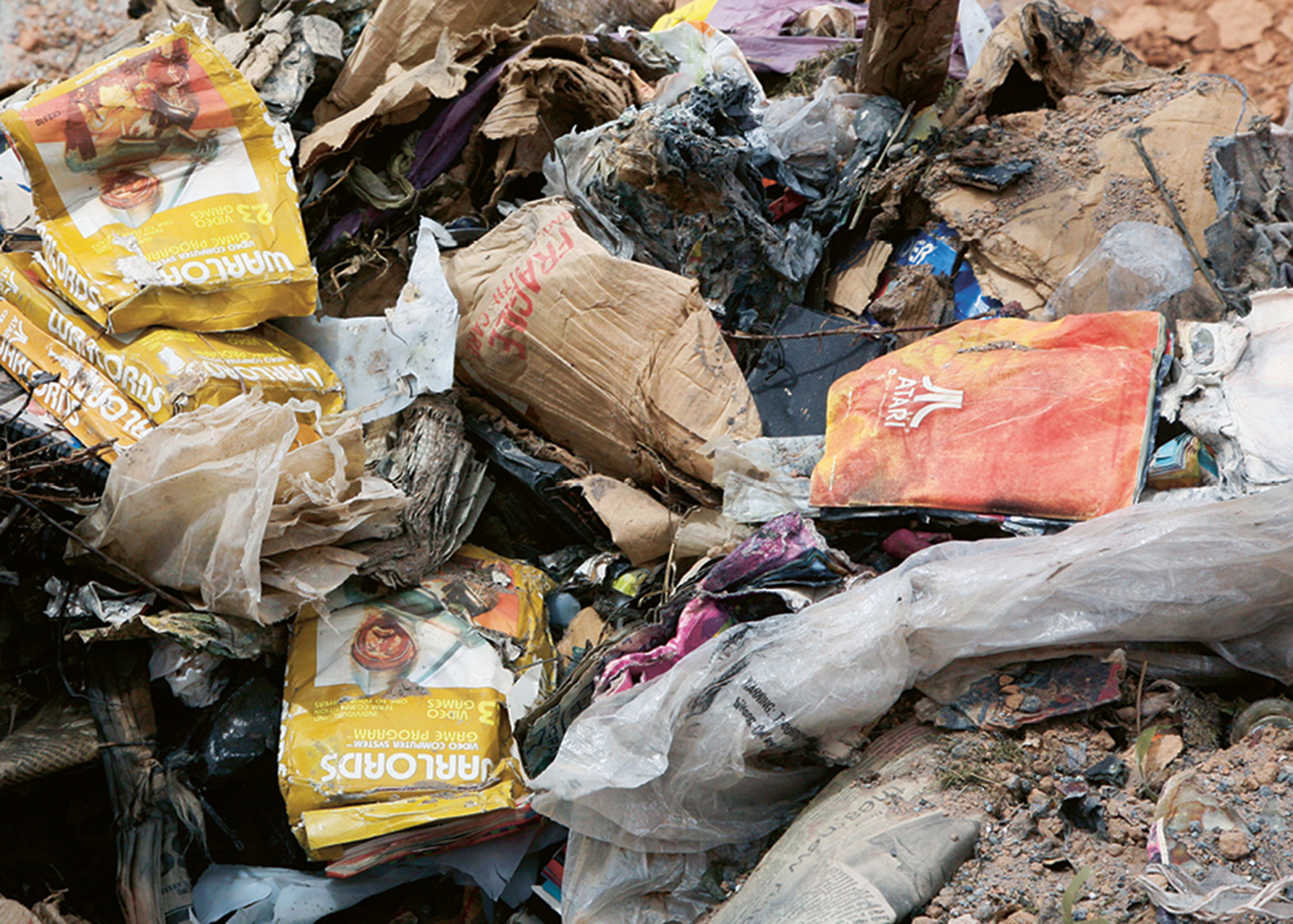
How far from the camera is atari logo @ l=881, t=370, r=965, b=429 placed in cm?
171

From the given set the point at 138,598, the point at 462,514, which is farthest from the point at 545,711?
the point at 138,598

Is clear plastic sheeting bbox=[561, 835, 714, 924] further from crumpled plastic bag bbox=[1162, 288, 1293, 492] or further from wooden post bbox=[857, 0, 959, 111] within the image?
wooden post bbox=[857, 0, 959, 111]

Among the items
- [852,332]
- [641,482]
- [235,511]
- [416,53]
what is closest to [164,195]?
[235,511]

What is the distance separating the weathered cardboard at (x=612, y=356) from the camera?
200 centimetres

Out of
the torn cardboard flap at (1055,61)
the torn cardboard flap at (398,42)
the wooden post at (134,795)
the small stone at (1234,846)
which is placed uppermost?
the torn cardboard flap at (1055,61)

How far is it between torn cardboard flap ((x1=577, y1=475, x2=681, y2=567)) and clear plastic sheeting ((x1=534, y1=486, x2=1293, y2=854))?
0.47m

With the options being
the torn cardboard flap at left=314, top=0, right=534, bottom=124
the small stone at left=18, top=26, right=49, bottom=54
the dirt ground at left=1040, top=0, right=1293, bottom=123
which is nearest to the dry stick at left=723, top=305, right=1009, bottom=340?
the torn cardboard flap at left=314, top=0, right=534, bottom=124

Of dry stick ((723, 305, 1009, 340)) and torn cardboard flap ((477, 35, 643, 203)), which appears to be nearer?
dry stick ((723, 305, 1009, 340))

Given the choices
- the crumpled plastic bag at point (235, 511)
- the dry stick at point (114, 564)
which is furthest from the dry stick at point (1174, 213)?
the dry stick at point (114, 564)

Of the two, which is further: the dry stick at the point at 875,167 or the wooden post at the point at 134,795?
the dry stick at the point at 875,167

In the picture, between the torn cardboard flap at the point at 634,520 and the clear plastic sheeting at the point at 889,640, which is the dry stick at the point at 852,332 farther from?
the clear plastic sheeting at the point at 889,640

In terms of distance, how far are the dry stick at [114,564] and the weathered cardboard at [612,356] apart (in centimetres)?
78

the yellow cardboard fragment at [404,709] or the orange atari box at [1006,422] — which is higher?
the orange atari box at [1006,422]

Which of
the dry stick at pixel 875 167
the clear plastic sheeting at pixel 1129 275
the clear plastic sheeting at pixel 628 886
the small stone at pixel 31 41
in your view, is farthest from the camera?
the small stone at pixel 31 41
